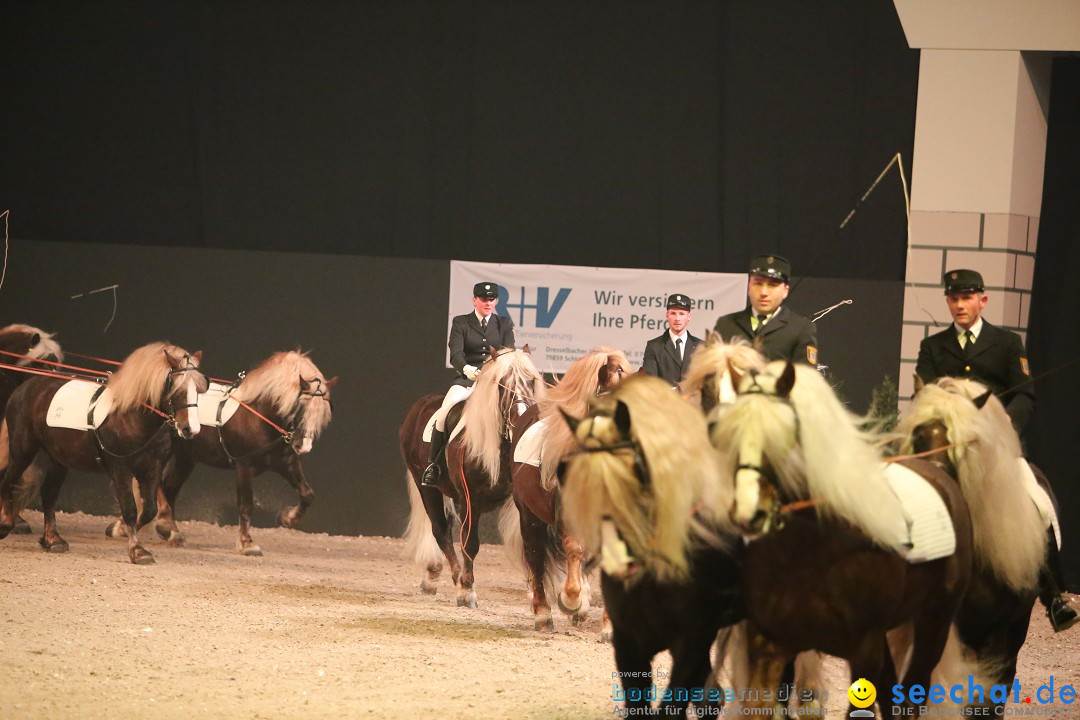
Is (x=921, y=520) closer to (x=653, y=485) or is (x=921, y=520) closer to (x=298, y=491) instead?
(x=653, y=485)

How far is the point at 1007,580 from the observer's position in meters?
3.88

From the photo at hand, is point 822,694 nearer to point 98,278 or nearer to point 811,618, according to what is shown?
point 811,618

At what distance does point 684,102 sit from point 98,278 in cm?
518

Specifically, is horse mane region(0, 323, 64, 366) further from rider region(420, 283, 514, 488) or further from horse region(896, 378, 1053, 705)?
horse region(896, 378, 1053, 705)

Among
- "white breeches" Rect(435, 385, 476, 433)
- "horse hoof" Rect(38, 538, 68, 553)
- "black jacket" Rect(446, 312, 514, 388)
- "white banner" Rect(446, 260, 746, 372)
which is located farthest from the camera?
"white banner" Rect(446, 260, 746, 372)

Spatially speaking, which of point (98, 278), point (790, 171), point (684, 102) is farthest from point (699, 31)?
point (98, 278)

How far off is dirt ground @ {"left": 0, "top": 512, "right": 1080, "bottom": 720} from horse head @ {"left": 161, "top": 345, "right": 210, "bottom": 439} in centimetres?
95

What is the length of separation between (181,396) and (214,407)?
92cm

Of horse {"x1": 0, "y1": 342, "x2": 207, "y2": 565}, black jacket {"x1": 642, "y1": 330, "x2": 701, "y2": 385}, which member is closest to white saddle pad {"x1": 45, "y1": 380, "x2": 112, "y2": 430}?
horse {"x1": 0, "y1": 342, "x2": 207, "y2": 565}

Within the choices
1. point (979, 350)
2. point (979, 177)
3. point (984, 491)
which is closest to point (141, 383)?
point (979, 350)

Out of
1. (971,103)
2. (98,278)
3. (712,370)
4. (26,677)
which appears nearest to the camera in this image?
(712,370)

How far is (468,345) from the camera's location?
7.56 m

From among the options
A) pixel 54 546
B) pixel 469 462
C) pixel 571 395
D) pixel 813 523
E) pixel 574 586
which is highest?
pixel 571 395

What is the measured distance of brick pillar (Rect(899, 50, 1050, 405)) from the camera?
8.46 metres
